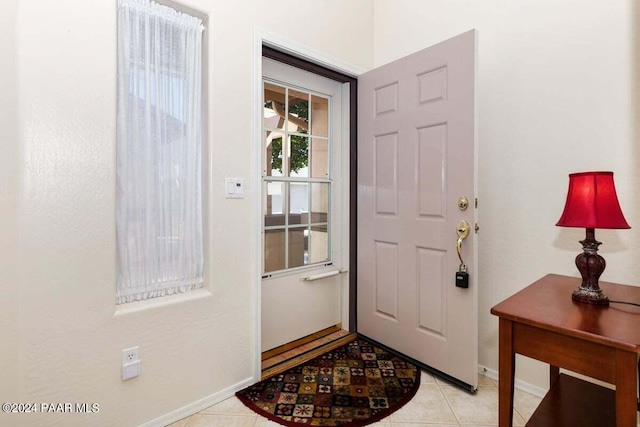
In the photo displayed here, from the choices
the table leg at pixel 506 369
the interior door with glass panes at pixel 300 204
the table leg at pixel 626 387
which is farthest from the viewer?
the interior door with glass panes at pixel 300 204

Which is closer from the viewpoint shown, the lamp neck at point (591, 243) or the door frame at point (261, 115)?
the lamp neck at point (591, 243)

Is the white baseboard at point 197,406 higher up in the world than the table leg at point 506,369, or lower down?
lower down

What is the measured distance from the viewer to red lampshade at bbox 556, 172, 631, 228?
1247 millimetres

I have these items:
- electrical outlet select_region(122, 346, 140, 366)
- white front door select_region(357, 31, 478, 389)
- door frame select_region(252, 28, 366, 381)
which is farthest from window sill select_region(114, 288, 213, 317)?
white front door select_region(357, 31, 478, 389)

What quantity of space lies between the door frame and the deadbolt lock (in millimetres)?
846

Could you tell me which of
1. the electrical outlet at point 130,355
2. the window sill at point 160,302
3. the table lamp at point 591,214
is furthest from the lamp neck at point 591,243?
the electrical outlet at point 130,355

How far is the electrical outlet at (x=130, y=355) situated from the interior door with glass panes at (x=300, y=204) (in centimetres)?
83

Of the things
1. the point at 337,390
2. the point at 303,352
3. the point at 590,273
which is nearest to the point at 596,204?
the point at 590,273

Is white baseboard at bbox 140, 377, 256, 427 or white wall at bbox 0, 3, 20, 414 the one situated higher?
white wall at bbox 0, 3, 20, 414

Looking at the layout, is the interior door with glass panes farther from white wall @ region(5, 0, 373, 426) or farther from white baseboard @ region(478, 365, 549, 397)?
white baseboard @ region(478, 365, 549, 397)

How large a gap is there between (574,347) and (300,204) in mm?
1720

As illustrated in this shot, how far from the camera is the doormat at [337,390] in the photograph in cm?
167

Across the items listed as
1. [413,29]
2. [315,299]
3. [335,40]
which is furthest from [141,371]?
[413,29]

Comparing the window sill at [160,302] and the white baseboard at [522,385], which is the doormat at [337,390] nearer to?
the white baseboard at [522,385]
